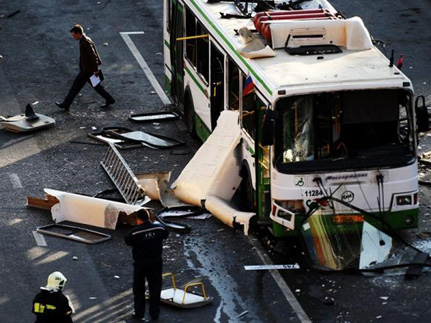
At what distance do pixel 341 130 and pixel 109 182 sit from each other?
5033mm

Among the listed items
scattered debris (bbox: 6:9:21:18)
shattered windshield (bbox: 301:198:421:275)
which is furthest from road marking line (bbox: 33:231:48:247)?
scattered debris (bbox: 6:9:21:18)

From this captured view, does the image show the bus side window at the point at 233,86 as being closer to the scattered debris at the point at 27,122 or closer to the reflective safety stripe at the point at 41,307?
the scattered debris at the point at 27,122

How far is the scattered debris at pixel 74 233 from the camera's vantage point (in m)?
18.9

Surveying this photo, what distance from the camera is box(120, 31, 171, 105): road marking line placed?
1039 inches

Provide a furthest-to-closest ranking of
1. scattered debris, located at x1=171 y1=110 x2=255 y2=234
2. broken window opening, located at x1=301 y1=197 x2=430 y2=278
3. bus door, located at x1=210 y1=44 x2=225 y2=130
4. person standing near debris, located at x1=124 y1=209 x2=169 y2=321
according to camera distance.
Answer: bus door, located at x1=210 y1=44 x2=225 y2=130 < scattered debris, located at x1=171 y1=110 x2=255 y2=234 < broken window opening, located at x1=301 y1=197 x2=430 y2=278 < person standing near debris, located at x1=124 y1=209 x2=169 y2=321

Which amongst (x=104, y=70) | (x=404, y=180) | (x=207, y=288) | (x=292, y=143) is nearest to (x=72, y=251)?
(x=207, y=288)

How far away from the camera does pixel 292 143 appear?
58.0 feet

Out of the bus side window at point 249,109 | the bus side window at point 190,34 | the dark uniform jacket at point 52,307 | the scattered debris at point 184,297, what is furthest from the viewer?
the bus side window at point 190,34

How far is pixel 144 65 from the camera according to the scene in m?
28.4

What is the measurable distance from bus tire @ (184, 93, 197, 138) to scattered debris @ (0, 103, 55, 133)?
8.27 ft

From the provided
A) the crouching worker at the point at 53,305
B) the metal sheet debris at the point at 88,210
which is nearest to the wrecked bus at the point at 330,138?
the metal sheet debris at the point at 88,210

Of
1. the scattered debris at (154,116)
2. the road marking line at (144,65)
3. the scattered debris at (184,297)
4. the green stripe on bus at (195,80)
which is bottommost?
the road marking line at (144,65)

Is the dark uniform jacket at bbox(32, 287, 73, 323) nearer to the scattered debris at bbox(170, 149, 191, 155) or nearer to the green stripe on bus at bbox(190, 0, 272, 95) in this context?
the green stripe on bus at bbox(190, 0, 272, 95)

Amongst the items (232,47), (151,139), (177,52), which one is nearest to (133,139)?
(151,139)
